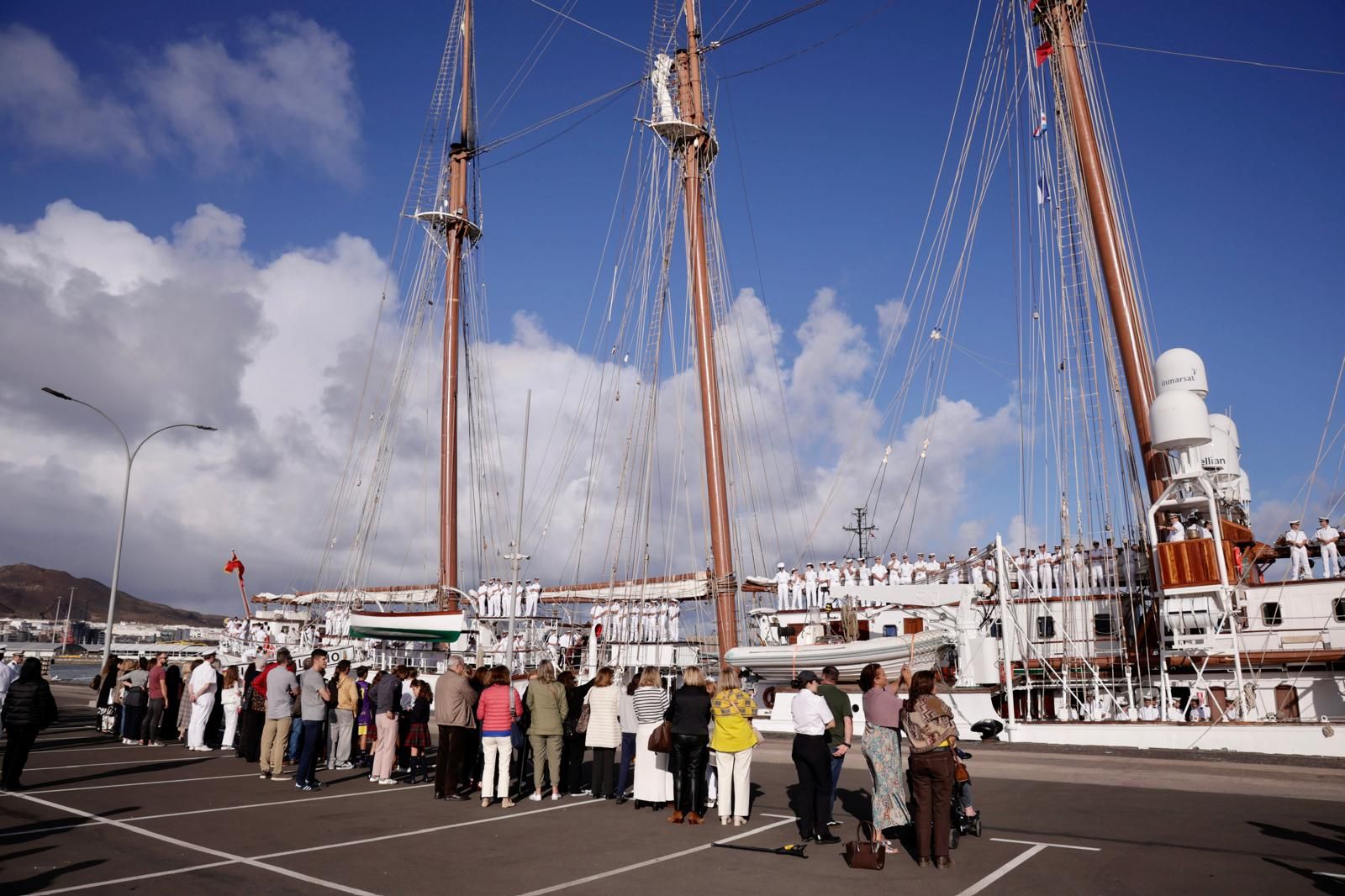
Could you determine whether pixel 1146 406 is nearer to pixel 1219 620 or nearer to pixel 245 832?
pixel 1219 620

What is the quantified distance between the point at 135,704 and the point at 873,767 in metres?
17.0

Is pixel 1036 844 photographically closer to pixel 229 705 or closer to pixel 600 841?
pixel 600 841

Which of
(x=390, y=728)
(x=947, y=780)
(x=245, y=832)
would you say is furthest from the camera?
(x=390, y=728)

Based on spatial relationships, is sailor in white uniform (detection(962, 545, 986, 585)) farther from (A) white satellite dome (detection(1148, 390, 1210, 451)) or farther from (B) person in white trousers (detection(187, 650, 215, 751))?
(B) person in white trousers (detection(187, 650, 215, 751))

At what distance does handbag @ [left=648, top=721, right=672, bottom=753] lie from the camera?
10430mm

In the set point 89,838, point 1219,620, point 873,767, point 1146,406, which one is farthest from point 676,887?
point 1146,406

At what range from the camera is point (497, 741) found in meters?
11.3

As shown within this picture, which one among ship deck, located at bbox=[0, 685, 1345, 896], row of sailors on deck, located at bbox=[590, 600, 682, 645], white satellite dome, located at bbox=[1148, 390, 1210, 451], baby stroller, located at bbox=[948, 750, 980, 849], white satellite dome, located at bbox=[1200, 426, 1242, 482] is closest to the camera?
ship deck, located at bbox=[0, 685, 1345, 896]

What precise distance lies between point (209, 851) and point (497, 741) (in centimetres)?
369

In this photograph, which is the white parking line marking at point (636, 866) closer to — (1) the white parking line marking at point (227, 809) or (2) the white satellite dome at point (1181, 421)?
(1) the white parking line marking at point (227, 809)

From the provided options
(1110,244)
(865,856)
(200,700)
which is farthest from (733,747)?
(1110,244)

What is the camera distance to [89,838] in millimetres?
8672

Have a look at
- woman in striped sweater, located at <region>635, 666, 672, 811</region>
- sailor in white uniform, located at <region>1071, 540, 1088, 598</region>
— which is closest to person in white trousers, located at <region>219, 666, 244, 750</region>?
woman in striped sweater, located at <region>635, 666, 672, 811</region>

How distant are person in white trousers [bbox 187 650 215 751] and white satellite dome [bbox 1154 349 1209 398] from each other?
22337mm
